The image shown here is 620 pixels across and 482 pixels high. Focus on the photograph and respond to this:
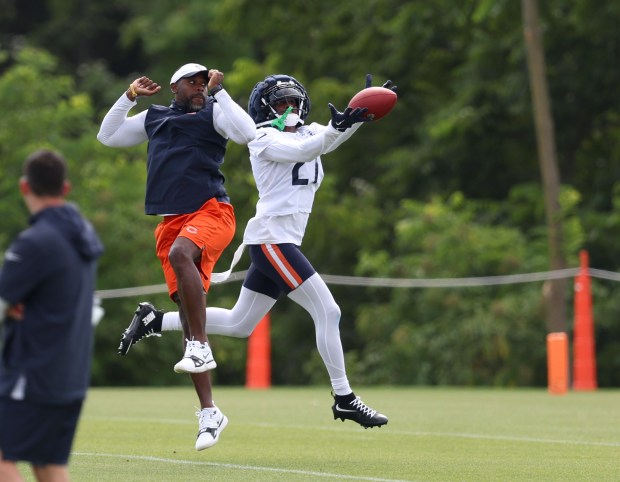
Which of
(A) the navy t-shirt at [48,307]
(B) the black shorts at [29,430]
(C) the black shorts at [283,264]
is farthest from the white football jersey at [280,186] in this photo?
(B) the black shorts at [29,430]

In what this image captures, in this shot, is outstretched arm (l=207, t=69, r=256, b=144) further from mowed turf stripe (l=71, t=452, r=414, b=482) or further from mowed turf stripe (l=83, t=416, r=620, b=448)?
mowed turf stripe (l=83, t=416, r=620, b=448)

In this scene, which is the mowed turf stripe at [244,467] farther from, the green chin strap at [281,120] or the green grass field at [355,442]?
the green chin strap at [281,120]

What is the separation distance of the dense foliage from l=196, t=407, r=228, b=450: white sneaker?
14.0 meters

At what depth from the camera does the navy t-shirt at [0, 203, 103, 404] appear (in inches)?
209

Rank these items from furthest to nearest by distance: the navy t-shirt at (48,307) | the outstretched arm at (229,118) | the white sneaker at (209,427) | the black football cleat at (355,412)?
the black football cleat at (355,412) < the outstretched arm at (229,118) < the white sneaker at (209,427) < the navy t-shirt at (48,307)

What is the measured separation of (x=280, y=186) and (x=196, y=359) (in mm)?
1293

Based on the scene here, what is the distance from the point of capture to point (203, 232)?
29.6 ft

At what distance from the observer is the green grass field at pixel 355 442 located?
8156mm

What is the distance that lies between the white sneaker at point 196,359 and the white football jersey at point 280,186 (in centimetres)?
83

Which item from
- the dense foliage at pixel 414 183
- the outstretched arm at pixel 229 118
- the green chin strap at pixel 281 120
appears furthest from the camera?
the dense foliage at pixel 414 183

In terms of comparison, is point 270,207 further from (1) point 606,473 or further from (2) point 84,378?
(2) point 84,378

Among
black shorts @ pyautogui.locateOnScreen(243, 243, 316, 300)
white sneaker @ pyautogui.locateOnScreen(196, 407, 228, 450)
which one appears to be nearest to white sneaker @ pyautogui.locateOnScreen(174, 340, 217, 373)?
white sneaker @ pyautogui.locateOnScreen(196, 407, 228, 450)

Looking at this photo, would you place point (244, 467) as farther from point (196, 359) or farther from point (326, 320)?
point (326, 320)

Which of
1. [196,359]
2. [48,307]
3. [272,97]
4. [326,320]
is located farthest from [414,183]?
[48,307]
